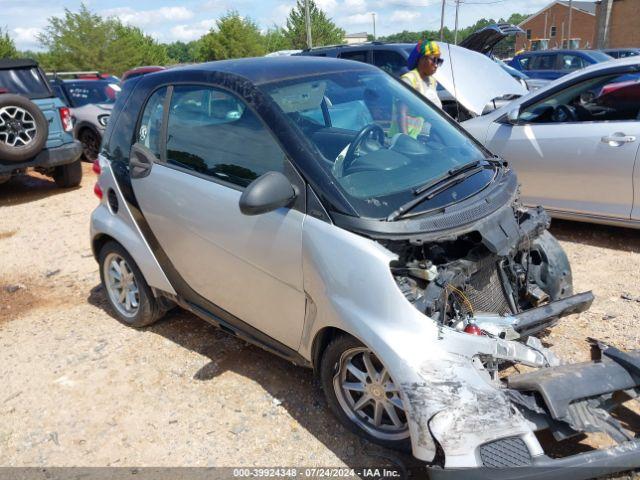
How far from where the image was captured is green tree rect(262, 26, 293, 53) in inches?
1513

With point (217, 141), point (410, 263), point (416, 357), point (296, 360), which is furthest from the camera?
point (217, 141)

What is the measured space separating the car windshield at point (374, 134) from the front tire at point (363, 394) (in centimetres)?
67

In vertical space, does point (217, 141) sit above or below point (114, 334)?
above

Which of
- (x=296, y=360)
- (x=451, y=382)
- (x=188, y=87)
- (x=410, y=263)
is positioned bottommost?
(x=296, y=360)

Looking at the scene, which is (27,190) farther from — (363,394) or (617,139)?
(617,139)

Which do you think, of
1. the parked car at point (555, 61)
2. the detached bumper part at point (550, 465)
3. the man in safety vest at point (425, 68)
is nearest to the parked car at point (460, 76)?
the man in safety vest at point (425, 68)

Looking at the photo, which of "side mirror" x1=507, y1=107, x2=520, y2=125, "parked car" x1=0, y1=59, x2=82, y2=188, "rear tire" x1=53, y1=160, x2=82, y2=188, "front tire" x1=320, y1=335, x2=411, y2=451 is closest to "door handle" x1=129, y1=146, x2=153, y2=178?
"front tire" x1=320, y1=335, x2=411, y2=451

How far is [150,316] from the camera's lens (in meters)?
3.95

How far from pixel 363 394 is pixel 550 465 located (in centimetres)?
91

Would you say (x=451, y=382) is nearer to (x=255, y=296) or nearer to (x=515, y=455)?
(x=515, y=455)

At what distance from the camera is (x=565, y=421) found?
212 cm

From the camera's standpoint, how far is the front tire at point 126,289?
3.87 meters

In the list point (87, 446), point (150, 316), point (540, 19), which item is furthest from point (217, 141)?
point (540, 19)

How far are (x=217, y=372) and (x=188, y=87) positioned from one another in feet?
5.82
